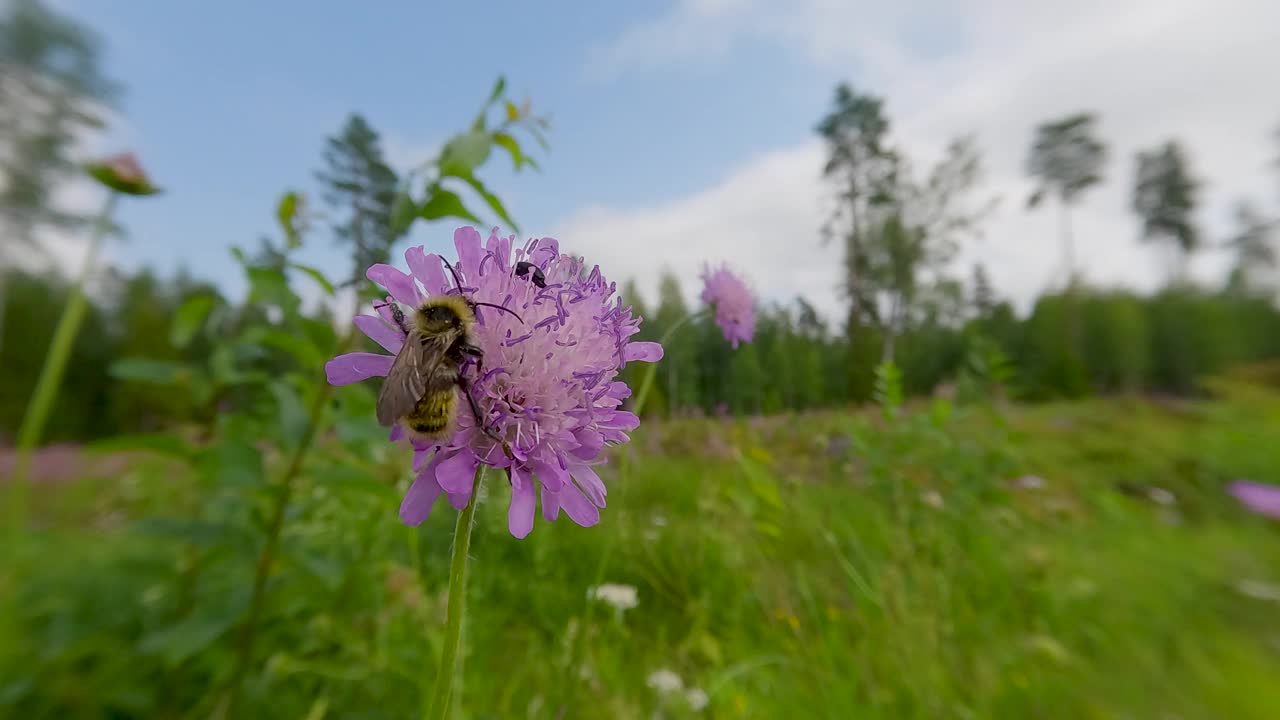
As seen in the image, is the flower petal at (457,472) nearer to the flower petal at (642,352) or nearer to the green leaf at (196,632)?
the flower petal at (642,352)

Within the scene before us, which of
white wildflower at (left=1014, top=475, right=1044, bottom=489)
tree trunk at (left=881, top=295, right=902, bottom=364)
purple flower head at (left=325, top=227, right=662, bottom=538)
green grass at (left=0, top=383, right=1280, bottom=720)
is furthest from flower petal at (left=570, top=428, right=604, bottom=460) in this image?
white wildflower at (left=1014, top=475, right=1044, bottom=489)

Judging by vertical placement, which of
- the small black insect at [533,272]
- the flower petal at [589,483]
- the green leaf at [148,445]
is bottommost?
→ the green leaf at [148,445]

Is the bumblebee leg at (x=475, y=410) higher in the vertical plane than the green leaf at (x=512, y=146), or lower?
lower

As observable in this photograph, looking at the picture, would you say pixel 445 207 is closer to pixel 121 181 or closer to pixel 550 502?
pixel 550 502

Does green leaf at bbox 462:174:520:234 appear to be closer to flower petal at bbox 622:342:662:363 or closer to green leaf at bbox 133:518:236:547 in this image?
flower petal at bbox 622:342:662:363

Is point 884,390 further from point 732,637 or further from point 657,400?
point 732,637

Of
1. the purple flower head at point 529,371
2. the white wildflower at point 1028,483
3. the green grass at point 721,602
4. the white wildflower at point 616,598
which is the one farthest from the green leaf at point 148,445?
the white wildflower at point 1028,483
